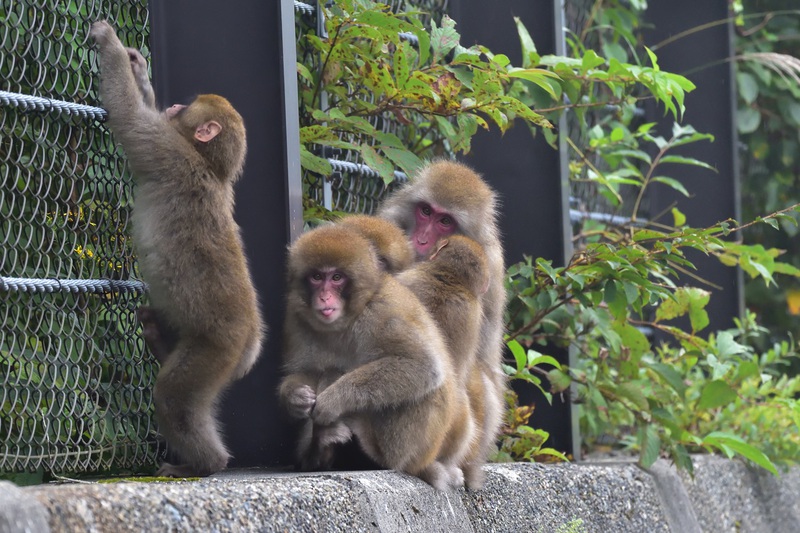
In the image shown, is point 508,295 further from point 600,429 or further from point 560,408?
point 600,429

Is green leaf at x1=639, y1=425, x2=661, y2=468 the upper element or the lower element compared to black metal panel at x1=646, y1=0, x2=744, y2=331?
lower

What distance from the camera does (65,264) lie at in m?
3.63

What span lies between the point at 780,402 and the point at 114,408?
3950 millimetres

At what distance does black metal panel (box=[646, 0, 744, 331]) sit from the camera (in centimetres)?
748

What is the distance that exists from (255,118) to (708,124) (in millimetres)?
4345

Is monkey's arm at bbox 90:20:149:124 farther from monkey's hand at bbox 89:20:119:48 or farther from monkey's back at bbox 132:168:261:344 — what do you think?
monkey's back at bbox 132:168:261:344

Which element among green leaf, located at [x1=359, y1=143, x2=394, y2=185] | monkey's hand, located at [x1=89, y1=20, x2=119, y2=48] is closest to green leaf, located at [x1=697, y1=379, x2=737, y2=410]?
green leaf, located at [x1=359, y1=143, x2=394, y2=185]

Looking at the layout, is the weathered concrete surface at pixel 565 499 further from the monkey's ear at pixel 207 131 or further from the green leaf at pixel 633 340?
the monkey's ear at pixel 207 131

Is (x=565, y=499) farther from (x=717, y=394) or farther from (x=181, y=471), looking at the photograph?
(x=181, y=471)

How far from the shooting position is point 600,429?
20.6 ft

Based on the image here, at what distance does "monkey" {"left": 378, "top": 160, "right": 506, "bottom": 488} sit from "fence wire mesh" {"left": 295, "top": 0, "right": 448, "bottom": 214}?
201mm

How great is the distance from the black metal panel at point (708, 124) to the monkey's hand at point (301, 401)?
4201 mm

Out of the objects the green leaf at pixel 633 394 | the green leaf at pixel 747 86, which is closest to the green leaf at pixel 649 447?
the green leaf at pixel 633 394

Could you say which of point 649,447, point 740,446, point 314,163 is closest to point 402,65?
point 314,163
